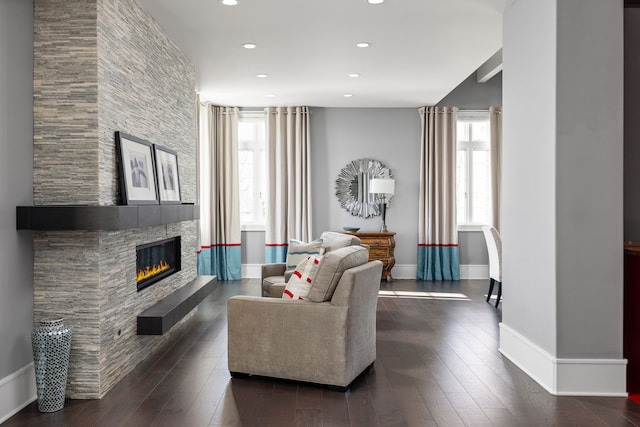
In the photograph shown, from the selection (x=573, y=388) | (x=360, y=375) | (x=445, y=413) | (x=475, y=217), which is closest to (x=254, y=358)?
(x=360, y=375)

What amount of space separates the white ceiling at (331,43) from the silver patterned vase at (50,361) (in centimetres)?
241

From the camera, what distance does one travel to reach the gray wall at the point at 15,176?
3031mm

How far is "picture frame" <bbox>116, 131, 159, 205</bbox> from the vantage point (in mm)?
3664

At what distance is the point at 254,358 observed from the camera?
12.0ft

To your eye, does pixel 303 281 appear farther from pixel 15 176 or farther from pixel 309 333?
pixel 15 176

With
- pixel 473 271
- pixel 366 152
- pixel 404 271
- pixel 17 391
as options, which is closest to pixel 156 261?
pixel 17 391

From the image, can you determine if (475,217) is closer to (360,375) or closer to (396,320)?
(396,320)

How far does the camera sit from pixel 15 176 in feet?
10.4

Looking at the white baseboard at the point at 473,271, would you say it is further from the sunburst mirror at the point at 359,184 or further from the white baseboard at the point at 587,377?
the white baseboard at the point at 587,377

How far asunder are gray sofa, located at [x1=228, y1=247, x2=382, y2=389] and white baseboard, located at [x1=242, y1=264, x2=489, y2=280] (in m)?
4.88

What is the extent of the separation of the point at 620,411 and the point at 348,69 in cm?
422

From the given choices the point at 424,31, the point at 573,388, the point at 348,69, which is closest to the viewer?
the point at 573,388

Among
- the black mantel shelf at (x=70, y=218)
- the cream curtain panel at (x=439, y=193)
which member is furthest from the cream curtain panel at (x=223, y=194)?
the black mantel shelf at (x=70, y=218)

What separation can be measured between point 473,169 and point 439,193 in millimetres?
707
